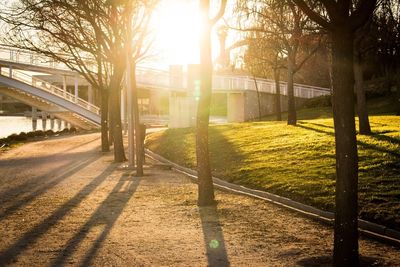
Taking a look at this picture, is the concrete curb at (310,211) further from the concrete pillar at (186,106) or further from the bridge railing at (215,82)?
the bridge railing at (215,82)

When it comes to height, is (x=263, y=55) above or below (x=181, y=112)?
above

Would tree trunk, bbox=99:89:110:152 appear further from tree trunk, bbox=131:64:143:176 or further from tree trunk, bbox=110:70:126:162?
tree trunk, bbox=131:64:143:176

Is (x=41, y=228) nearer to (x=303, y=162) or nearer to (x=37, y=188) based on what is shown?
(x=37, y=188)

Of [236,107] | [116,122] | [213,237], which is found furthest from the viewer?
[236,107]

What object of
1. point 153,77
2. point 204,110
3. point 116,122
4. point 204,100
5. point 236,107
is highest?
point 153,77

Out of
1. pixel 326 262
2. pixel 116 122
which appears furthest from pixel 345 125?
pixel 116 122

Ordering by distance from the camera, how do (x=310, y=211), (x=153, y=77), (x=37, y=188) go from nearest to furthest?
1. (x=310, y=211)
2. (x=37, y=188)
3. (x=153, y=77)

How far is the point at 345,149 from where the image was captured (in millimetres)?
6965

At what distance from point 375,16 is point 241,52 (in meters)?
19.4

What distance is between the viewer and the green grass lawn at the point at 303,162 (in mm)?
10800

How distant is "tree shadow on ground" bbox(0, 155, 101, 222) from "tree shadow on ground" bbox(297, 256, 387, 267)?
5.91m

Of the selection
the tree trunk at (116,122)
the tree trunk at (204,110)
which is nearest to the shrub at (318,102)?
the tree trunk at (116,122)

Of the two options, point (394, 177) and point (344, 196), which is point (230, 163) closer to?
point (394, 177)

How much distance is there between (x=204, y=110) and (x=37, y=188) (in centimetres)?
557
